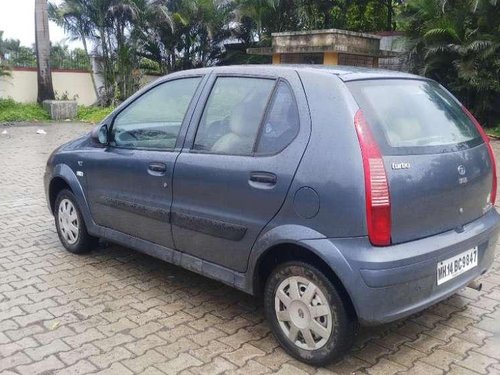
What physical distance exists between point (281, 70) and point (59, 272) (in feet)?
8.37

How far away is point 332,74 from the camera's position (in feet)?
10.1

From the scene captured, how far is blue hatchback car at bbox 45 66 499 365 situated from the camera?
8.98 ft

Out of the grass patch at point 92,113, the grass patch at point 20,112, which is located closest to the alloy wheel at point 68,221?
the grass patch at point 92,113

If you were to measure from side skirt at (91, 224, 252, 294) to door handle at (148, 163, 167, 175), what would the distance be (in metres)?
0.54

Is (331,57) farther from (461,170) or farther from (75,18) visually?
(461,170)

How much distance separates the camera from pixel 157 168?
12.3 feet

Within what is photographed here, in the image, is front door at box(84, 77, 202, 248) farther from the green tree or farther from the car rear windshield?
the green tree

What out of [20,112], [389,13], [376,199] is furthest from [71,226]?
[389,13]

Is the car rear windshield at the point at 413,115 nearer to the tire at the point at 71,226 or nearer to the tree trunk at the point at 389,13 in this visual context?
the tire at the point at 71,226

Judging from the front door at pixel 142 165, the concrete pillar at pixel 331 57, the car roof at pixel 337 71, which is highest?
the concrete pillar at pixel 331 57

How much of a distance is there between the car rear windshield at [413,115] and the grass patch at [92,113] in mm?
16330

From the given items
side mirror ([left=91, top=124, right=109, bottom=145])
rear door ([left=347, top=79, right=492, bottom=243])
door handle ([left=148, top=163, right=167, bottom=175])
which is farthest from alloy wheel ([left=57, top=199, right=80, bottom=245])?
rear door ([left=347, top=79, right=492, bottom=243])

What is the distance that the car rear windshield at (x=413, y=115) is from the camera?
9.57 feet

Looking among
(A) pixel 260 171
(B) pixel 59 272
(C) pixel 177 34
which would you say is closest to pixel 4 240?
(B) pixel 59 272
